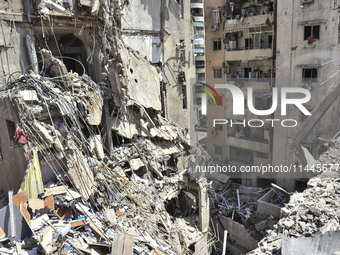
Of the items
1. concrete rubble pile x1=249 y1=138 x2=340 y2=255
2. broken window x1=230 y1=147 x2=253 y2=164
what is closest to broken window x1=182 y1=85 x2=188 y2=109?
broken window x1=230 y1=147 x2=253 y2=164

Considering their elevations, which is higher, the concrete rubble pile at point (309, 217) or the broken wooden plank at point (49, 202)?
the broken wooden plank at point (49, 202)

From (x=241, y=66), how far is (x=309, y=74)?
5156 mm

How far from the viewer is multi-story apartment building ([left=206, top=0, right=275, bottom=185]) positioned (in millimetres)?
20594

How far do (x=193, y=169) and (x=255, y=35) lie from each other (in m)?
12.0

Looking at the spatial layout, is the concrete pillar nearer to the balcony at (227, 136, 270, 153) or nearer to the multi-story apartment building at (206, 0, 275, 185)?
the multi-story apartment building at (206, 0, 275, 185)

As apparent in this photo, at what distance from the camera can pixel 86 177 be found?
9812mm

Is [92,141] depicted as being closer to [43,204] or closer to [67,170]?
[67,170]

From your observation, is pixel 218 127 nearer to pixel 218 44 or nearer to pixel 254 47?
pixel 218 44

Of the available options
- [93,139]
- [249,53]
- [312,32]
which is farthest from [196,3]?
[93,139]

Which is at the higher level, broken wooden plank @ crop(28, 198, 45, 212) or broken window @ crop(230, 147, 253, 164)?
broken wooden plank @ crop(28, 198, 45, 212)

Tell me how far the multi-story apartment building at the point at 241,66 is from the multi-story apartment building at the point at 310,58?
1051 mm

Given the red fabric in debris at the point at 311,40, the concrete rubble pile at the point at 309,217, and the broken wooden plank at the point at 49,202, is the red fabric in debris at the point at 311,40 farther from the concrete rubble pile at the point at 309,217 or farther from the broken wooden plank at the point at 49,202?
the broken wooden plank at the point at 49,202

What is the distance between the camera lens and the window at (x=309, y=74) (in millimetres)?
18391

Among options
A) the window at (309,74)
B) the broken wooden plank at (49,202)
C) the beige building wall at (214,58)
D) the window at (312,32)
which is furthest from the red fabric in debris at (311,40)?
the broken wooden plank at (49,202)
